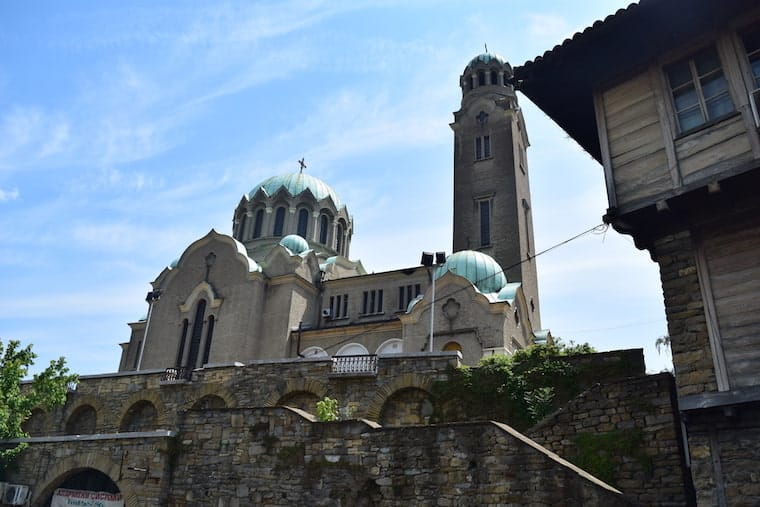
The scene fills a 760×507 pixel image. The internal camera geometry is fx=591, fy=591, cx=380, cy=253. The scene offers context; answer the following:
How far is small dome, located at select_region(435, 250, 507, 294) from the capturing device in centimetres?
2642

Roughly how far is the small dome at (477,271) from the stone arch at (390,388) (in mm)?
9319

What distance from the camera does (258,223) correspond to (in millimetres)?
40438

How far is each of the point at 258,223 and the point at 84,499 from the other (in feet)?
83.3

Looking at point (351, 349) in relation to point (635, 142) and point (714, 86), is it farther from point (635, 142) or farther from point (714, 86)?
point (714, 86)

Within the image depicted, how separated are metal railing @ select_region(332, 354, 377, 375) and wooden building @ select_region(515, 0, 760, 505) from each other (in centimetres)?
976

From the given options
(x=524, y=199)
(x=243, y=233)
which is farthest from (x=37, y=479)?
(x=524, y=199)

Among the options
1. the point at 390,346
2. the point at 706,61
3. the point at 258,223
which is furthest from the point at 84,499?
the point at 258,223

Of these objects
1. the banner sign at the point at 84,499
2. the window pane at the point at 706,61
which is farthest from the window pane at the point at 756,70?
the banner sign at the point at 84,499

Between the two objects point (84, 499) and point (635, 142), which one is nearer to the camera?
point (635, 142)

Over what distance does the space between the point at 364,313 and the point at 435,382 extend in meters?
15.2

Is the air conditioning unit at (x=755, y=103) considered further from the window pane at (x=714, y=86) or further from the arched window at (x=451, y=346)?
the arched window at (x=451, y=346)

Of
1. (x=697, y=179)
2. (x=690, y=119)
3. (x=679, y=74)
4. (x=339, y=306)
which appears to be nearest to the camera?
(x=697, y=179)

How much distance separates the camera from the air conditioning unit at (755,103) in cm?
898

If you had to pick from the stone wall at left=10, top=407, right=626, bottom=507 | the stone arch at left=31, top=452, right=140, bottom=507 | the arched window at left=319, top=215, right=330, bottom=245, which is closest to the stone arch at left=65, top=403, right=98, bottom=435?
the stone wall at left=10, top=407, right=626, bottom=507
